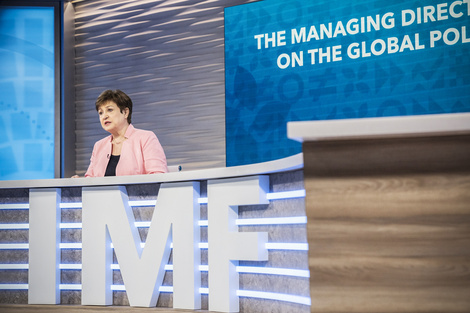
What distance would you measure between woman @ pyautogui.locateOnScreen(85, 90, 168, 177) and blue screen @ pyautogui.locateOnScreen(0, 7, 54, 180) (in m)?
2.18

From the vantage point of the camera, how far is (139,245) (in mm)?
3129

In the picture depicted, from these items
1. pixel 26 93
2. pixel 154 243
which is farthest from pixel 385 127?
pixel 26 93

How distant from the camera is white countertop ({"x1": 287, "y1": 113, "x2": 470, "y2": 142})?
1.66 metres

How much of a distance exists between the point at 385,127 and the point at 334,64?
119 inches

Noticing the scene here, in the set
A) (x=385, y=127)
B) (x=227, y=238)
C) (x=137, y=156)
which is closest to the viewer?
(x=385, y=127)

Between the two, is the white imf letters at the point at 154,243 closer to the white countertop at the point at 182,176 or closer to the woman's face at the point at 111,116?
the white countertop at the point at 182,176

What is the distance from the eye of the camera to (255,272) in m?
2.70

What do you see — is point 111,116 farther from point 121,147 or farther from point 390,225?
point 390,225

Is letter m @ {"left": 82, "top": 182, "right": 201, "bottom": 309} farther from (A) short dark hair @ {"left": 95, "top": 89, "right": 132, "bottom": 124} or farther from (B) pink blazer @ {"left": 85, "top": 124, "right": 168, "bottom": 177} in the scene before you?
(A) short dark hair @ {"left": 95, "top": 89, "right": 132, "bottom": 124}

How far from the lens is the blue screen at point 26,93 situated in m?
5.92

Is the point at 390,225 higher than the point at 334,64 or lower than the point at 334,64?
lower

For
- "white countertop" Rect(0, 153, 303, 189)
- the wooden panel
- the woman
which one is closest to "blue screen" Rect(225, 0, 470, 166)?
the woman

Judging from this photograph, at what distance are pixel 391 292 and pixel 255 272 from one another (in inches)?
40.9

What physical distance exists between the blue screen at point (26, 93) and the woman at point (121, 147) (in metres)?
2.18
